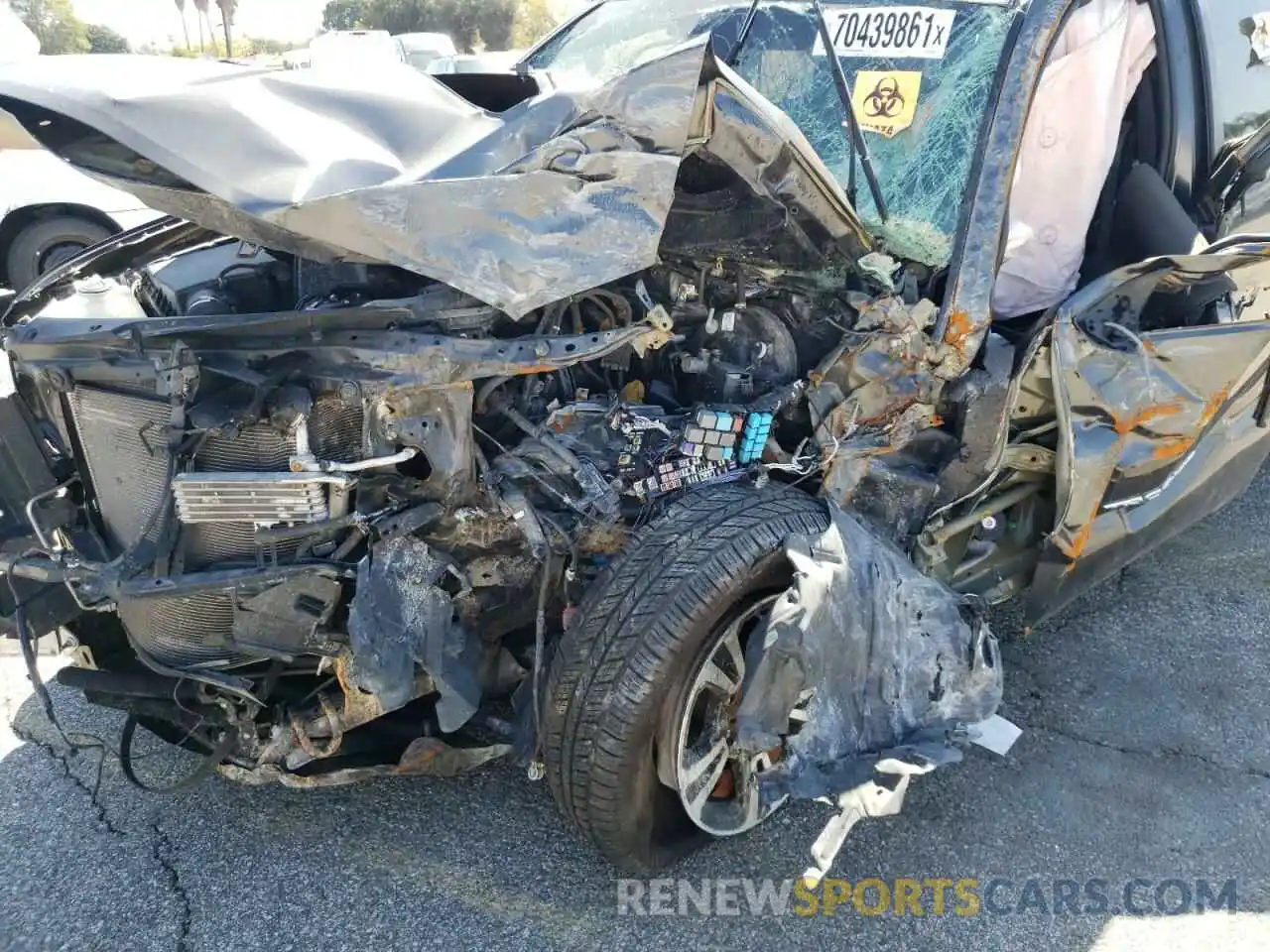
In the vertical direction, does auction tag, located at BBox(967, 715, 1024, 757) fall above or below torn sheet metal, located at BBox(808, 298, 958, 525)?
below

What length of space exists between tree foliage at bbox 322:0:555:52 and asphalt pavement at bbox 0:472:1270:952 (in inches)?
1515

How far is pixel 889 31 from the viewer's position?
293 centimetres

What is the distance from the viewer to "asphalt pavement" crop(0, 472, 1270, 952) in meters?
2.32

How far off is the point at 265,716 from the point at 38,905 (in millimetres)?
735

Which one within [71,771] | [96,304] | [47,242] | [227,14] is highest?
[96,304]

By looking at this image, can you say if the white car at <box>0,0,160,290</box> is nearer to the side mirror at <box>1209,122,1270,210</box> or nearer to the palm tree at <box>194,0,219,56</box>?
the side mirror at <box>1209,122,1270,210</box>

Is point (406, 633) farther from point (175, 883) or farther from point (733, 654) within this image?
point (175, 883)

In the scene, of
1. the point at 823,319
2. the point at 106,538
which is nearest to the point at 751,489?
the point at 823,319

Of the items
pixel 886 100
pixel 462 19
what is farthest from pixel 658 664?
pixel 462 19

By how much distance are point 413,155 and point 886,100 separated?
5.13 ft

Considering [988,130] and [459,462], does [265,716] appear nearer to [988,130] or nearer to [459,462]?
[459,462]

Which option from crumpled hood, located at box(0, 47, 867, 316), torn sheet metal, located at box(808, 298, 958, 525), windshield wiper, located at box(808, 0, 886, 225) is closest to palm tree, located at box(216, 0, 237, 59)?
windshield wiper, located at box(808, 0, 886, 225)

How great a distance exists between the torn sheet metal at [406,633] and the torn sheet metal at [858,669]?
0.68 metres

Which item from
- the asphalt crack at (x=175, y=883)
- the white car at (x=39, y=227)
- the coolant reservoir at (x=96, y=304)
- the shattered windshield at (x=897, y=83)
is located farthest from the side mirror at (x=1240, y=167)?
the white car at (x=39, y=227)
